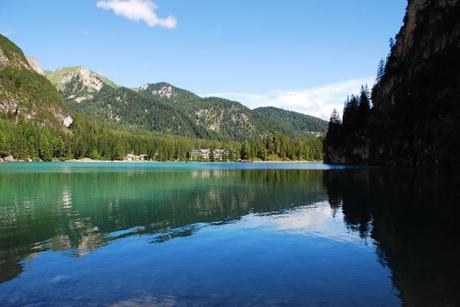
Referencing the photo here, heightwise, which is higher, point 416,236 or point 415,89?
point 415,89

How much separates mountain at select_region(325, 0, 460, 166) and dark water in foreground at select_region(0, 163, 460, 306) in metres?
87.0

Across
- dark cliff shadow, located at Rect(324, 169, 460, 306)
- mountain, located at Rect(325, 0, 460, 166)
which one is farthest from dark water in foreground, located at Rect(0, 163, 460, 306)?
mountain, located at Rect(325, 0, 460, 166)

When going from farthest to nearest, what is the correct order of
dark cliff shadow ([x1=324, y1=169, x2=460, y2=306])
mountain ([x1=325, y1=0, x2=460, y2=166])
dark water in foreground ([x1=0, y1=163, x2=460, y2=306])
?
mountain ([x1=325, y1=0, x2=460, y2=166])
dark cliff shadow ([x1=324, y1=169, x2=460, y2=306])
dark water in foreground ([x1=0, y1=163, x2=460, y2=306])

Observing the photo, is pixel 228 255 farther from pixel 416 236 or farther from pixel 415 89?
pixel 415 89

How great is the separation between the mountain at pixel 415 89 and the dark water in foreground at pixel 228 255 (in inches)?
3427

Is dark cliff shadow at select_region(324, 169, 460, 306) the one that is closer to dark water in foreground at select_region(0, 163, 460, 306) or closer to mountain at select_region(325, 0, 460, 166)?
dark water in foreground at select_region(0, 163, 460, 306)

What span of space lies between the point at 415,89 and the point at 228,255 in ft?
449

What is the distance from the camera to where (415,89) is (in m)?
140

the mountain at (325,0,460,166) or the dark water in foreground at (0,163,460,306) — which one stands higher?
the mountain at (325,0,460,166)

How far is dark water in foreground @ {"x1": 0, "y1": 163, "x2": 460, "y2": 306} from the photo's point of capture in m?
15.3

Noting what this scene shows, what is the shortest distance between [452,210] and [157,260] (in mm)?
29419

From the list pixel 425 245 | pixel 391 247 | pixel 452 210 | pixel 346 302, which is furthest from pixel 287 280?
pixel 452 210

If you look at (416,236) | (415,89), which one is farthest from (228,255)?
(415,89)

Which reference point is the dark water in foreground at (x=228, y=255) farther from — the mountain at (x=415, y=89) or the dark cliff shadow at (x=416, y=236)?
the mountain at (x=415, y=89)
